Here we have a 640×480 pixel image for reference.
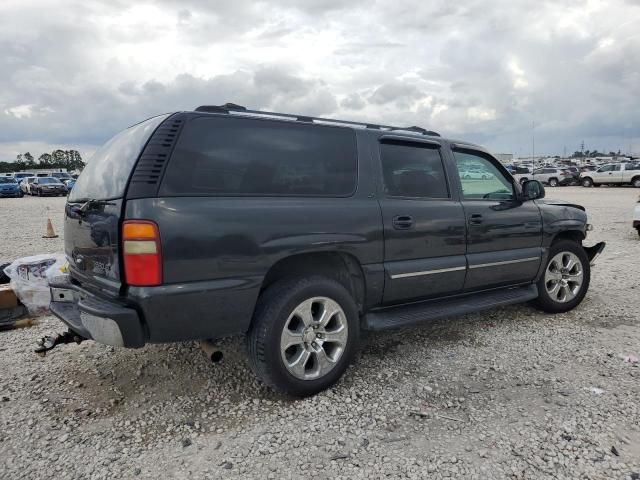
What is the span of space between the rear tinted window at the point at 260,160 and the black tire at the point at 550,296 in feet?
8.39

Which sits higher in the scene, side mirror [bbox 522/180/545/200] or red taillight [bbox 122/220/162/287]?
side mirror [bbox 522/180/545/200]

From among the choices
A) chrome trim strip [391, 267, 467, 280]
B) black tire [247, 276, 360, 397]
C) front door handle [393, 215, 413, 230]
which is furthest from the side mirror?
black tire [247, 276, 360, 397]

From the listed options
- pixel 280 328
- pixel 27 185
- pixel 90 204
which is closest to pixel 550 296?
pixel 280 328

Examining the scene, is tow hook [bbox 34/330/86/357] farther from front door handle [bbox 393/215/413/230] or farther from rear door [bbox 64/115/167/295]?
front door handle [bbox 393/215/413/230]

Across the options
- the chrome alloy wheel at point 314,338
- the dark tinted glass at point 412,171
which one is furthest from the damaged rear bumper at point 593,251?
the chrome alloy wheel at point 314,338

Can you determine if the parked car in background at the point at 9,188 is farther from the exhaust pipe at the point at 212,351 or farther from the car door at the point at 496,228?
the car door at the point at 496,228

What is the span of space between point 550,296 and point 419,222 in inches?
82.8

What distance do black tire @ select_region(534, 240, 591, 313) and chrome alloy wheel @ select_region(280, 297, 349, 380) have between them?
2562mm

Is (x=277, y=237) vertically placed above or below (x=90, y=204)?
below

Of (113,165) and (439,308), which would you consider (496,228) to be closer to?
(439,308)

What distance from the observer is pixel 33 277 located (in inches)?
181

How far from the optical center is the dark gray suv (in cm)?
262

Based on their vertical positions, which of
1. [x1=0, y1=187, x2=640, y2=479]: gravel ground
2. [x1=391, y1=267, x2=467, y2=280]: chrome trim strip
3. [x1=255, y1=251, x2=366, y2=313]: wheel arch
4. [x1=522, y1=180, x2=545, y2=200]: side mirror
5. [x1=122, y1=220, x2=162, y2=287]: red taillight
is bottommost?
[x1=0, y1=187, x2=640, y2=479]: gravel ground

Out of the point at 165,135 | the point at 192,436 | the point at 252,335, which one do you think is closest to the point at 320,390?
the point at 252,335
